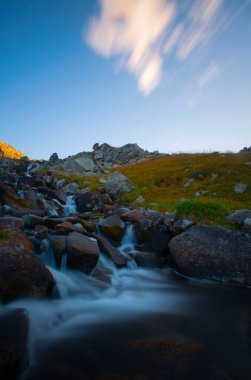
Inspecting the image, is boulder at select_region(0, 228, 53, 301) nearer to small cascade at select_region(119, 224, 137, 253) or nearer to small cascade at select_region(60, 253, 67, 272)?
small cascade at select_region(60, 253, 67, 272)

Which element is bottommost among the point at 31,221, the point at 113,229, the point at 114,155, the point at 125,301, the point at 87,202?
the point at 125,301

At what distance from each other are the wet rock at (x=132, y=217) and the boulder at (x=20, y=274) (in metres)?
→ 8.33

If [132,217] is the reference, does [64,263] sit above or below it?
below

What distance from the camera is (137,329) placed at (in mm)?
7516

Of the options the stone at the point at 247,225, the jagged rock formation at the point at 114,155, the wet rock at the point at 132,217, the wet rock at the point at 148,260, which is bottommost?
the wet rock at the point at 148,260

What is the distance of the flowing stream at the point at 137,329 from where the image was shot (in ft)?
18.2

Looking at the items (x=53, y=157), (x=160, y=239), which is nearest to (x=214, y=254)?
(x=160, y=239)

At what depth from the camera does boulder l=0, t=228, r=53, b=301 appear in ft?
24.5

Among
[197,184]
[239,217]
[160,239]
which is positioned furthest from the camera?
[197,184]

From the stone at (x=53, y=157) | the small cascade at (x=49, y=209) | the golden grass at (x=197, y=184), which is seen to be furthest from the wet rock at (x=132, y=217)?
the stone at (x=53, y=157)

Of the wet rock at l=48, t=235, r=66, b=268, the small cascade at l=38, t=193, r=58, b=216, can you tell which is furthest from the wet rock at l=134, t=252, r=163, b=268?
the small cascade at l=38, t=193, r=58, b=216

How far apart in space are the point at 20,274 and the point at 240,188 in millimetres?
19767

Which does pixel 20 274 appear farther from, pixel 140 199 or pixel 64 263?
pixel 140 199

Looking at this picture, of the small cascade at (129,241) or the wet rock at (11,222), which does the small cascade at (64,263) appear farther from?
the small cascade at (129,241)
